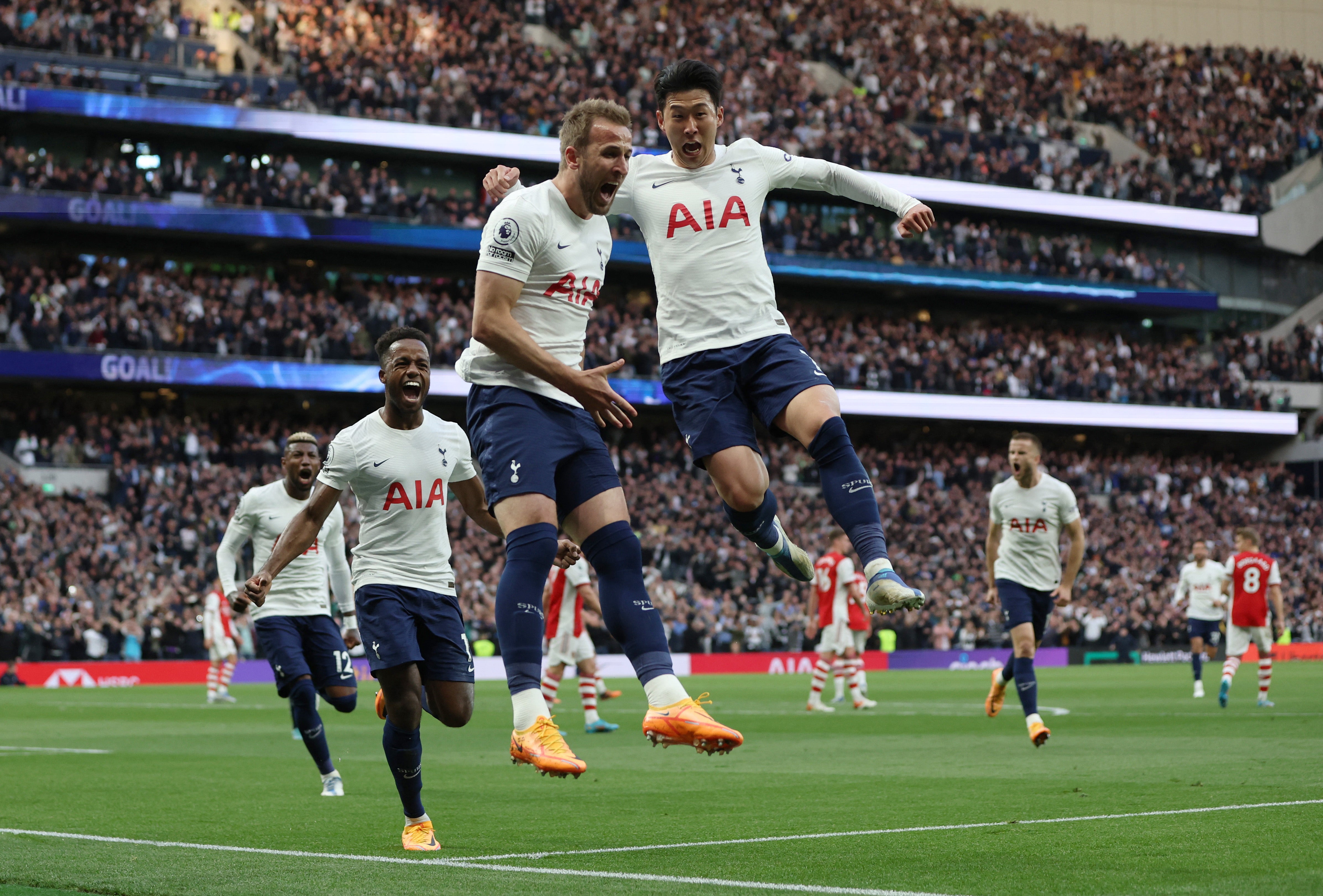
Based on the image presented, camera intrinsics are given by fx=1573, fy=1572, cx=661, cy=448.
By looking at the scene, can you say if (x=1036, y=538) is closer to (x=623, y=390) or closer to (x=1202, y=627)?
(x=1202, y=627)

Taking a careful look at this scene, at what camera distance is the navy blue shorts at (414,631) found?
8570 millimetres

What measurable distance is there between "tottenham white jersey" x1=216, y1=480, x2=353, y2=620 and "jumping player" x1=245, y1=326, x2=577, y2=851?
8.54ft

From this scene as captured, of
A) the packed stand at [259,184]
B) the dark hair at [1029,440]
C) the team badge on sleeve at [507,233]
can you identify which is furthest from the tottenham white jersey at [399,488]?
the packed stand at [259,184]

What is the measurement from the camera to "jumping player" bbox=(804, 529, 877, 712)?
22781mm

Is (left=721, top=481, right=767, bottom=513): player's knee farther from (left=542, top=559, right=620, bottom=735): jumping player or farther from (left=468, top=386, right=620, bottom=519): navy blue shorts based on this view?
(left=542, top=559, right=620, bottom=735): jumping player

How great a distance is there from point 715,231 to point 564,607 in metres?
13.6

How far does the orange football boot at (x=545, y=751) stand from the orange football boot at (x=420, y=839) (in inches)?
79.8

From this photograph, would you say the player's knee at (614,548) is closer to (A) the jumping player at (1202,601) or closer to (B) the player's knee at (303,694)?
(B) the player's knee at (303,694)

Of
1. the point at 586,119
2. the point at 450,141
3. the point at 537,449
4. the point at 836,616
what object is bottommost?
the point at 836,616

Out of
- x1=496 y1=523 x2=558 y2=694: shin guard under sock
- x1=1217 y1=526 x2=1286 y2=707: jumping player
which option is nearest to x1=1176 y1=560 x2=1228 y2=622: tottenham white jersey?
x1=1217 y1=526 x2=1286 y2=707: jumping player

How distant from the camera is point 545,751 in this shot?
20.6ft

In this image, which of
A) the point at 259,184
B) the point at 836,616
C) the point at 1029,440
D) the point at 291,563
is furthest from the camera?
the point at 259,184

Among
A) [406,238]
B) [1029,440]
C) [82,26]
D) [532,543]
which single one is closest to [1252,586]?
[1029,440]

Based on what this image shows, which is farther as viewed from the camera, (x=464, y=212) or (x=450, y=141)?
(x=464, y=212)
